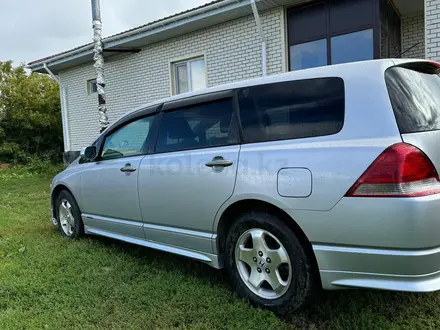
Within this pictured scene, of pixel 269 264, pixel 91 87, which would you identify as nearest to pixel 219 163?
pixel 269 264

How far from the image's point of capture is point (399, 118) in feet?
7.27

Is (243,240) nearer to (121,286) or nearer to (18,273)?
(121,286)

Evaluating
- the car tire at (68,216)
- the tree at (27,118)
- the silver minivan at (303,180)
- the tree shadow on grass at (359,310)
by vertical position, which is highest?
the tree at (27,118)

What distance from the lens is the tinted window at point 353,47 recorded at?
6.76 meters

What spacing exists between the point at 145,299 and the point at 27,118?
18.6 metres

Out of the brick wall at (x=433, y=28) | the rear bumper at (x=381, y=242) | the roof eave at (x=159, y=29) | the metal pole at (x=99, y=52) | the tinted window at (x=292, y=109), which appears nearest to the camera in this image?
the rear bumper at (x=381, y=242)

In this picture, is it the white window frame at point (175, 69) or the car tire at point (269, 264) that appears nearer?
the car tire at point (269, 264)

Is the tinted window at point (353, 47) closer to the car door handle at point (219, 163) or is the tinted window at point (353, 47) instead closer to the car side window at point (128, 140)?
the car side window at point (128, 140)

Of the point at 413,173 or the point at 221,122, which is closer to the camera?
the point at 413,173

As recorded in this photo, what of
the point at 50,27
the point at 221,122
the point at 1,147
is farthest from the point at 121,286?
the point at 1,147

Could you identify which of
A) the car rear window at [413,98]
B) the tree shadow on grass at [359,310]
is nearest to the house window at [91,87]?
the tree shadow on grass at [359,310]

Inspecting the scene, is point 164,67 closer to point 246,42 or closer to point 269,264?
point 246,42

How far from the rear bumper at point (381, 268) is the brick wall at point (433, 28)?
197 inches

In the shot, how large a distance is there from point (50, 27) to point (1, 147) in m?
6.46
